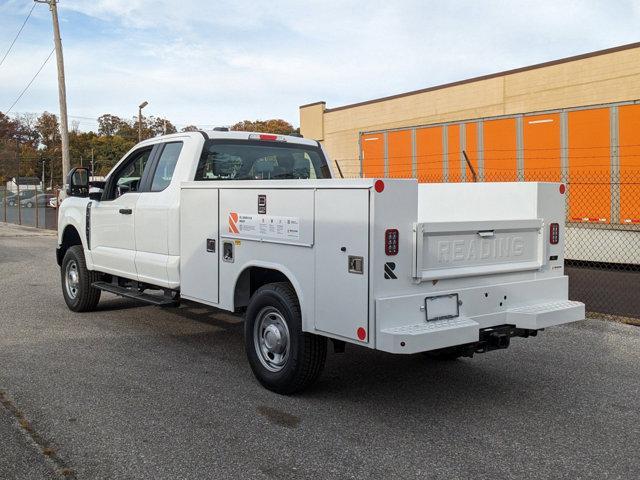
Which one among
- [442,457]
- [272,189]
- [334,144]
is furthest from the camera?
[334,144]

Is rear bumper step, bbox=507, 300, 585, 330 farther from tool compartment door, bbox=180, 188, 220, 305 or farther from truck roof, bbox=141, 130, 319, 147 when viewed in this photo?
truck roof, bbox=141, 130, 319, 147

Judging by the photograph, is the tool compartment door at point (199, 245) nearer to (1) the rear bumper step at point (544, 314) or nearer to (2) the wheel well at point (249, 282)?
(2) the wheel well at point (249, 282)

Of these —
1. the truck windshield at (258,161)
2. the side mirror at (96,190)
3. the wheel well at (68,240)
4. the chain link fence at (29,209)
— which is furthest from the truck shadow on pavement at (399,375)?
the chain link fence at (29,209)

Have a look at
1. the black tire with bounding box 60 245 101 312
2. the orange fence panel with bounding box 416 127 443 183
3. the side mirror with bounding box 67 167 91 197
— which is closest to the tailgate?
the side mirror with bounding box 67 167 91 197

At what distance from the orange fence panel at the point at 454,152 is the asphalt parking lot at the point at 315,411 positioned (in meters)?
7.43

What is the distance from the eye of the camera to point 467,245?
492 centimetres

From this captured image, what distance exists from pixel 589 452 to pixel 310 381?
6.72ft

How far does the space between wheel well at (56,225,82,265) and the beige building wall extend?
13.8 metres

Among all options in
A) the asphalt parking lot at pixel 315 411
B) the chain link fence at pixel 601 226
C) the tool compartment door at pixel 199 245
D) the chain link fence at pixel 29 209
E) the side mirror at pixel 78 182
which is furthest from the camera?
the chain link fence at pixel 29 209

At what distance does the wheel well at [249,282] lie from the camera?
568 centimetres

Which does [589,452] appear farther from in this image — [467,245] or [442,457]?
[467,245]

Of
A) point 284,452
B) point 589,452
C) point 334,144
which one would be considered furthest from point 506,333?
point 334,144

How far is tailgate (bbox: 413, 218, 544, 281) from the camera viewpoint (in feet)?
15.2

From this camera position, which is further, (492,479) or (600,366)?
(600,366)
